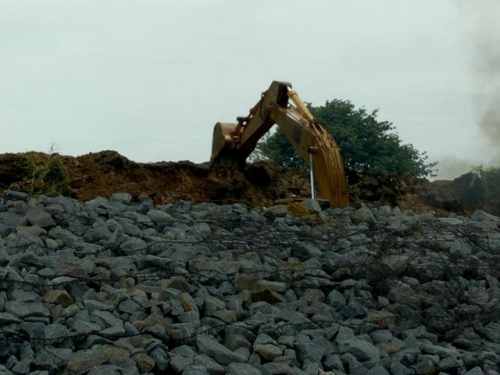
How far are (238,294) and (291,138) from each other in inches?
231

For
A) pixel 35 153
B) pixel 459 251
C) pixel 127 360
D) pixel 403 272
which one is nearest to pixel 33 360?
pixel 127 360

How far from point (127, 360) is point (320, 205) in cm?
558

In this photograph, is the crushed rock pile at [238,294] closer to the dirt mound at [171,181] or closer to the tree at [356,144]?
the dirt mound at [171,181]

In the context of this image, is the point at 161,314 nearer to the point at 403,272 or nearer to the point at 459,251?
the point at 403,272

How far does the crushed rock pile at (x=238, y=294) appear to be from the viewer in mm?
6016

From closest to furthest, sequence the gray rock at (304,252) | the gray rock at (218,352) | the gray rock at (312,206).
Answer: the gray rock at (218,352), the gray rock at (304,252), the gray rock at (312,206)

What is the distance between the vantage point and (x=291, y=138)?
1277 centimetres

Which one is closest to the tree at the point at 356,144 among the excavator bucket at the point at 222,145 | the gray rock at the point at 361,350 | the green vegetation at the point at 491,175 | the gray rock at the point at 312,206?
the green vegetation at the point at 491,175

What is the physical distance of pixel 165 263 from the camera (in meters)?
7.46

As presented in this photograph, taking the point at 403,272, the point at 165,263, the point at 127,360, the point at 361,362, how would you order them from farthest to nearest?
the point at 403,272, the point at 165,263, the point at 361,362, the point at 127,360

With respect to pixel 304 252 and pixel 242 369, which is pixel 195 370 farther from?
pixel 304 252

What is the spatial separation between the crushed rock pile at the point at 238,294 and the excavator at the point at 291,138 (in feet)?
7.05

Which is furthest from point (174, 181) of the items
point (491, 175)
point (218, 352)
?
point (218, 352)

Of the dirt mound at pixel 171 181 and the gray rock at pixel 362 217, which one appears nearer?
the gray rock at pixel 362 217
